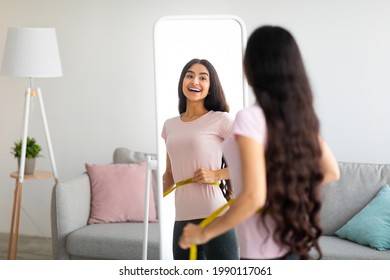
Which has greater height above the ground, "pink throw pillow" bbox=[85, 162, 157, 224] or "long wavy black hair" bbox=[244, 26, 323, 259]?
"long wavy black hair" bbox=[244, 26, 323, 259]

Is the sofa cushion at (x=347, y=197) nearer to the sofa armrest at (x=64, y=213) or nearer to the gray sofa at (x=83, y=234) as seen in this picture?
the gray sofa at (x=83, y=234)

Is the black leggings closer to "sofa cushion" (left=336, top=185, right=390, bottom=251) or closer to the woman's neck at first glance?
the woman's neck

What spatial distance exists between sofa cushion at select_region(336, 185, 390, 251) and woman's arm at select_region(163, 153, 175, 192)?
1246 mm

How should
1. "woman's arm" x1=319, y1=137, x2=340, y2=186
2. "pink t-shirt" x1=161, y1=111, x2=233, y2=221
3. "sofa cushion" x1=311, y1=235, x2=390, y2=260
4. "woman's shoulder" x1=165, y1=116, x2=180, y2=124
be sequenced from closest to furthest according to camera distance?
"woman's arm" x1=319, y1=137, x2=340, y2=186
"pink t-shirt" x1=161, y1=111, x2=233, y2=221
"woman's shoulder" x1=165, y1=116, x2=180, y2=124
"sofa cushion" x1=311, y1=235, x2=390, y2=260

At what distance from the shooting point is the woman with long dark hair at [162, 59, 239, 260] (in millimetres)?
2178

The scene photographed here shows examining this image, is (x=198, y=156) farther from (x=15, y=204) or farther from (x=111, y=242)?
(x=15, y=204)

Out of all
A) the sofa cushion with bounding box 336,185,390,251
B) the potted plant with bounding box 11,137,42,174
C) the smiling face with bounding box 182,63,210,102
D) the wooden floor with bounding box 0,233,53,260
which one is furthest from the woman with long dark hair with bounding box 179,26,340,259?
the wooden floor with bounding box 0,233,53,260

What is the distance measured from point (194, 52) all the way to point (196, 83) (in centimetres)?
17

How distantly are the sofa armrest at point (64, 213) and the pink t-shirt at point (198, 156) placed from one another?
4.77 ft

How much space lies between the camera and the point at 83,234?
360cm

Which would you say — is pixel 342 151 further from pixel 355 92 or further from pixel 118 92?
pixel 118 92

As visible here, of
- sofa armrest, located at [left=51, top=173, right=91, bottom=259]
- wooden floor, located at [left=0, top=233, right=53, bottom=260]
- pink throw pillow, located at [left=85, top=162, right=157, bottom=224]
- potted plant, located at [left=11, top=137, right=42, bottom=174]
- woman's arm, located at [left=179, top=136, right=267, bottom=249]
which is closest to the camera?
woman's arm, located at [left=179, top=136, right=267, bottom=249]

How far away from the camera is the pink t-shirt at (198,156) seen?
2174 millimetres

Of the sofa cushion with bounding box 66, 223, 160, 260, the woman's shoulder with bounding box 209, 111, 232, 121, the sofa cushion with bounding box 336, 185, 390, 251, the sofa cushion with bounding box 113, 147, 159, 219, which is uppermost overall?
the woman's shoulder with bounding box 209, 111, 232, 121
